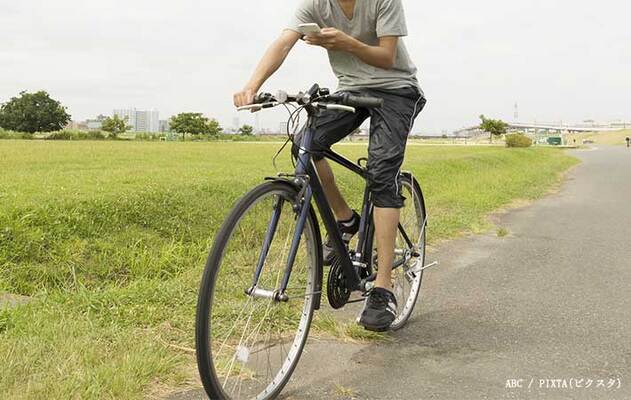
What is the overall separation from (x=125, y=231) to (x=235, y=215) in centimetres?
439

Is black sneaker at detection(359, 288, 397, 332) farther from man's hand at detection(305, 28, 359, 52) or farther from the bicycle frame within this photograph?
man's hand at detection(305, 28, 359, 52)

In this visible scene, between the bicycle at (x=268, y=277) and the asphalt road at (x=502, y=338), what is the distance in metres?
0.21

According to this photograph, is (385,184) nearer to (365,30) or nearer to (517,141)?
(365,30)

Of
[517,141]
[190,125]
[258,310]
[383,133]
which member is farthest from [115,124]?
[258,310]

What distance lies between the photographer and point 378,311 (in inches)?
129

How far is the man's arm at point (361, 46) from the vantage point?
9.39 feet

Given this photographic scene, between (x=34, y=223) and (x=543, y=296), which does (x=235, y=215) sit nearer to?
(x=543, y=296)

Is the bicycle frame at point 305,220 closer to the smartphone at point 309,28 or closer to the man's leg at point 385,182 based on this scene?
the man's leg at point 385,182

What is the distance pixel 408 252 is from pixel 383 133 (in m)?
1.15

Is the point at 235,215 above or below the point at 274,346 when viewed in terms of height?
above

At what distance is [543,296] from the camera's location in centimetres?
459

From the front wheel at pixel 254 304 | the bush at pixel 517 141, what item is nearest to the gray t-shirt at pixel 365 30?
the front wheel at pixel 254 304

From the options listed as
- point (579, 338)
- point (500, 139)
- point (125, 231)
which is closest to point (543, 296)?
point (579, 338)

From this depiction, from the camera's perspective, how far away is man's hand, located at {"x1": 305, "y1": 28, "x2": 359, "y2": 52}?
2.83 meters
